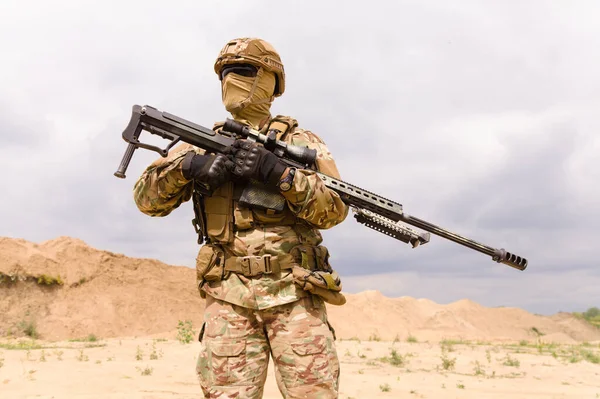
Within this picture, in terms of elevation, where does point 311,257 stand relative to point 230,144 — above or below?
below

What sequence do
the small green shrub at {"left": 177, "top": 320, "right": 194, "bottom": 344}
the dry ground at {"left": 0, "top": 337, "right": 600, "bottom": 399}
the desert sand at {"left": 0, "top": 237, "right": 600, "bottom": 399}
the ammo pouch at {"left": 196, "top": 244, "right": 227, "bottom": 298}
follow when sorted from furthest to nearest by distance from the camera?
the small green shrub at {"left": 177, "top": 320, "right": 194, "bottom": 344}, the desert sand at {"left": 0, "top": 237, "right": 600, "bottom": 399}, the dry ground at {"left": 0, "top": 337, "right": 600, "bottom": 399}, the ammo pouch at {"left": 196, "top": 244, "right": 227, "bottom": 298}

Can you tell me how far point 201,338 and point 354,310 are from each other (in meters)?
18.7

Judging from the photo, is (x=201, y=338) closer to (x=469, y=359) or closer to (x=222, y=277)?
(x=222, y=277)

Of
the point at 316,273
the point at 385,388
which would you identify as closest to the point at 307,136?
the point at 316,273

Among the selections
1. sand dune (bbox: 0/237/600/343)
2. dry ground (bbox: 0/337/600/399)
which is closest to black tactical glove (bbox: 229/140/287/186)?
dry ground (bbox: 0/337/600/399)

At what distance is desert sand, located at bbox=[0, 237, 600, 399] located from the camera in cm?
732

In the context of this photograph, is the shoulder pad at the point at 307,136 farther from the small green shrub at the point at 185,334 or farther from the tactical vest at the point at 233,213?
the small green shrub at the point at 185,334

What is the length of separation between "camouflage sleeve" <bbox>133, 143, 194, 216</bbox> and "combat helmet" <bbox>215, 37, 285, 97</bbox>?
64cm

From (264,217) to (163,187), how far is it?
0.63 m

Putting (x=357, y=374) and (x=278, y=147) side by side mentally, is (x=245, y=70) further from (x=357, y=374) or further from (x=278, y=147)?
(x=357, y=374)

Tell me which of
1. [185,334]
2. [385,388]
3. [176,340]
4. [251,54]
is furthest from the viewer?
[176,340]

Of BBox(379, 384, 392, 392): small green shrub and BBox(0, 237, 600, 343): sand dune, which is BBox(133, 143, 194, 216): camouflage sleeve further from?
BBox(0, 237, 600, 343): sand dune

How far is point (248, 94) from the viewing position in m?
3.46

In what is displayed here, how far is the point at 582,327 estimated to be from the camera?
2545 cm
